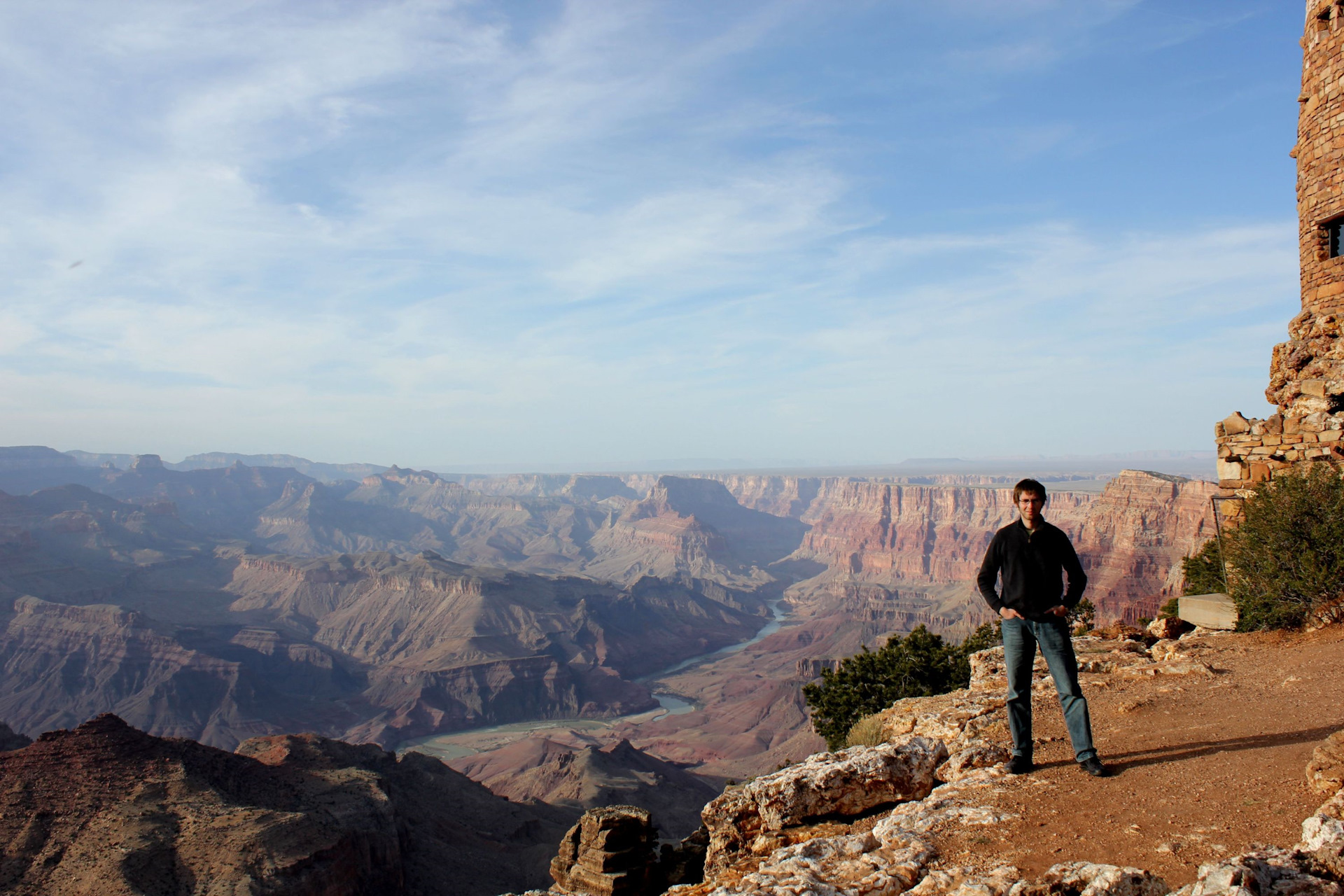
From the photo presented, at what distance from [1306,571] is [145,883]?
128 feet

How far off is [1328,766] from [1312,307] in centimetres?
1333

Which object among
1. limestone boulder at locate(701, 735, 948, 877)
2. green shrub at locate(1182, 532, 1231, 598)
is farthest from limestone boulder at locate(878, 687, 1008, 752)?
green shrub at locate(1182, 532, 1231, 598)

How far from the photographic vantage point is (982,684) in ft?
40.0

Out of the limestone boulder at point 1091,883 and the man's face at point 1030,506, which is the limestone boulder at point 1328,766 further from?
the man's face at point 1030,506

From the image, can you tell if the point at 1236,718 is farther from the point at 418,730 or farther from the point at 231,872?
the point at 418,730

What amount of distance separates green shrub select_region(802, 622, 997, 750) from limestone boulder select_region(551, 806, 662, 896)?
286 inches

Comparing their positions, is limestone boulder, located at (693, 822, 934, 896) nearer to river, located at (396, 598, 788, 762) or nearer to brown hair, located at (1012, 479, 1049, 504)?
brown hair, located at (1012, 479, 1049, 504)

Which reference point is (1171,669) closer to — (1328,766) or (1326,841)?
(1328,766)

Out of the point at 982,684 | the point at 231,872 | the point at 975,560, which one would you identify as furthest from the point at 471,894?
the point at 975,560

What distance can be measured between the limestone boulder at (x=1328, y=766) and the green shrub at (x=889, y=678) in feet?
56.5

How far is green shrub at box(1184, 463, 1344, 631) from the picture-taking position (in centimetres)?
1136

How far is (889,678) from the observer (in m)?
24.4

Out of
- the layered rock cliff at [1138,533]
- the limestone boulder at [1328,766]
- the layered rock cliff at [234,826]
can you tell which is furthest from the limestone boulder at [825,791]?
the layered rock cliff at [1138,533]

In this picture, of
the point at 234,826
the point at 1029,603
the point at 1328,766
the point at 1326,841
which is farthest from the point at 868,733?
the point at 234,826
